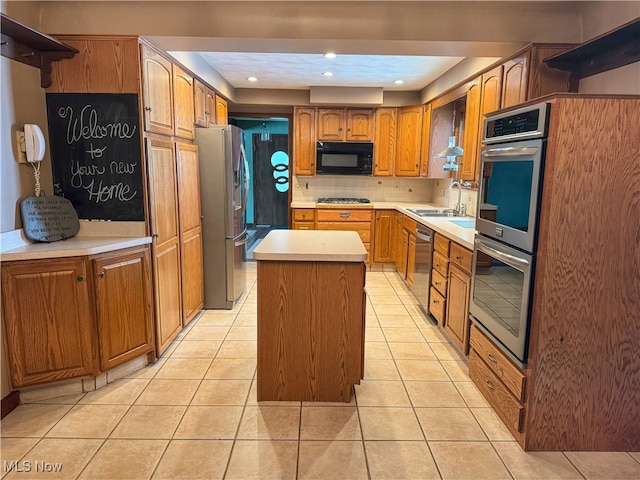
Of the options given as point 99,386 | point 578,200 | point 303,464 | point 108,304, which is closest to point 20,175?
point 108,304

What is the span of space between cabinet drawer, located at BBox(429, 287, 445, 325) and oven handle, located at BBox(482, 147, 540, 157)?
142 centimetres

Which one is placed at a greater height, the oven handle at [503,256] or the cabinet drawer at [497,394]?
the oven handle at [503,256]

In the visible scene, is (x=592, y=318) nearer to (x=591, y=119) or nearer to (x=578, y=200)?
(x=578, y=200)

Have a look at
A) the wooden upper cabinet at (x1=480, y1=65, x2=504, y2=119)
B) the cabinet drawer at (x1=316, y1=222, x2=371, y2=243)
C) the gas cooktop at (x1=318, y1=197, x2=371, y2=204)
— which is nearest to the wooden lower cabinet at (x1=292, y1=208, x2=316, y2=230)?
the cabinet drawer at (x1=316, y1=222, x2=371, y2=243)

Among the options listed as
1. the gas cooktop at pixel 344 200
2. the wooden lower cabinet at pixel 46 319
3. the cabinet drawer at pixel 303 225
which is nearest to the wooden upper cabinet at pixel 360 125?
the gas cooktop at pixel 344 200

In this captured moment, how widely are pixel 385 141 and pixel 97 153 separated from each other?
383 centimetres

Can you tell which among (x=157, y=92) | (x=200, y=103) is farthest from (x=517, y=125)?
(x=200, y=103)

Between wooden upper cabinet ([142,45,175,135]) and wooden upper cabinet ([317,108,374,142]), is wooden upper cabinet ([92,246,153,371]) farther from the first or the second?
wooden upper cabinet ([317,108,374,142])

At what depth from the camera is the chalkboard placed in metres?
2.55

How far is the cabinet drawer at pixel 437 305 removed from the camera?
332cm

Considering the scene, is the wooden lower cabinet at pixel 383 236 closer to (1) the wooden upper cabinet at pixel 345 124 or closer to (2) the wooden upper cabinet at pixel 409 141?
(2) the wooden upper cabinet at pixel 409 141

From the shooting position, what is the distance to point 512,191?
2049 mm

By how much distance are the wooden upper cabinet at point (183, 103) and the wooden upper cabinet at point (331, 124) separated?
2.22 meters

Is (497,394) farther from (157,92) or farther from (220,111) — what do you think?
(220,111)
